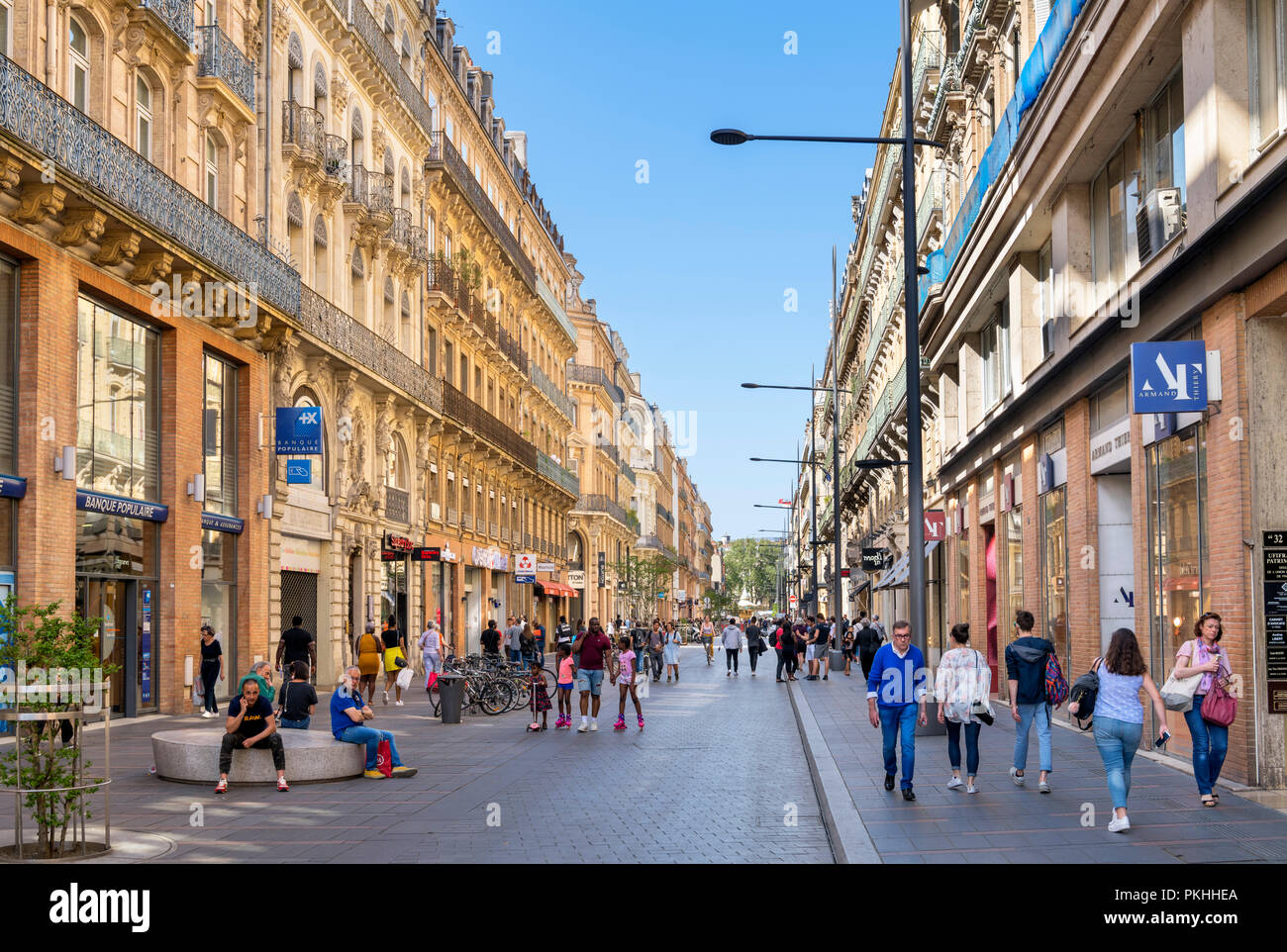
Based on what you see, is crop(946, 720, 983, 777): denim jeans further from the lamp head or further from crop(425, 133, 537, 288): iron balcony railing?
crop(425, 133, 537, 288): iron balcony railing

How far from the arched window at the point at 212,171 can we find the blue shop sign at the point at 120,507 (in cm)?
606

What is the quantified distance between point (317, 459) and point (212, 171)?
24.3 feet

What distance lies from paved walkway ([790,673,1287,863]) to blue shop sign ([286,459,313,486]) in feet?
48.6

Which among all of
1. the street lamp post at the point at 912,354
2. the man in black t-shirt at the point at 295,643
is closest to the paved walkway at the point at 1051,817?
the street lamp post at the point at 912,354

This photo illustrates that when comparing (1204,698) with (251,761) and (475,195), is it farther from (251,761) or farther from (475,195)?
(475,195)

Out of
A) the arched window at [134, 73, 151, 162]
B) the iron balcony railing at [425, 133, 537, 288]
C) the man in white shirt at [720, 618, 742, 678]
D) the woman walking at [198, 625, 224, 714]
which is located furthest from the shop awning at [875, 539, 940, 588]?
the arched window at [134, 73, 151, 162]

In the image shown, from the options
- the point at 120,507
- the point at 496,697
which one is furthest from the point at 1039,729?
the point at 120,507

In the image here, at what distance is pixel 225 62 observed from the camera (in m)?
25.6

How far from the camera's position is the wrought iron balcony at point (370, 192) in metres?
34.3

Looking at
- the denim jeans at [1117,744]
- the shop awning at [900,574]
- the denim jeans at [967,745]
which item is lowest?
the denim jeans at [967,745]

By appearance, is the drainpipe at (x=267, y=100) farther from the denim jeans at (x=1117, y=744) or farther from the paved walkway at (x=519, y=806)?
the denim jeans at (x=1117, y=744)

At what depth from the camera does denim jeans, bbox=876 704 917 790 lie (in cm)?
1217

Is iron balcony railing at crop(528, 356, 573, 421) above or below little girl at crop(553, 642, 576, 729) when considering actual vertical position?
above

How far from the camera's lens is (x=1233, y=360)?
12562mm
